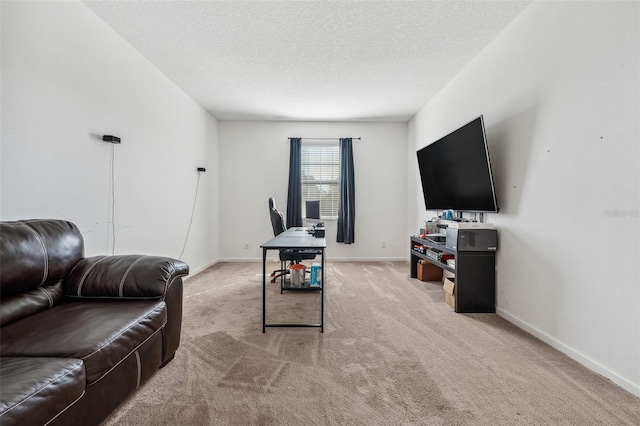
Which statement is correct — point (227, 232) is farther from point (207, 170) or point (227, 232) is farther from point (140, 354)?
point (140, 354)

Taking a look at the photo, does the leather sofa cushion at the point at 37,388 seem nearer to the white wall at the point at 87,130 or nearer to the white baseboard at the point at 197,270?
the white wall at the point at 87,130

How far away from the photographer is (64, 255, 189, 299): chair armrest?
1.66m

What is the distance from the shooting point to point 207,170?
4.93m

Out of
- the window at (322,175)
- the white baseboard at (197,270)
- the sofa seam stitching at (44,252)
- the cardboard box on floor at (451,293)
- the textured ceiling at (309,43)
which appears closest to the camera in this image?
the sofa seam stitching at (44,252)

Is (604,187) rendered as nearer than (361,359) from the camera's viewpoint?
Yes

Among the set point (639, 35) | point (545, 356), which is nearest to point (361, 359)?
point (545, 356)

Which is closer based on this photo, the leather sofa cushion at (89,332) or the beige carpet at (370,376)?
the leather sofa cushion at (89,332)

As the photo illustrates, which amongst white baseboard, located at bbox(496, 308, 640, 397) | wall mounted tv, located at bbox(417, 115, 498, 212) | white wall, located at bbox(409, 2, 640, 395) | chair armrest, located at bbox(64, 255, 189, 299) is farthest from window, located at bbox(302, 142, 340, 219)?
chair armrest, located at bbox(64, 255, 189, 299)

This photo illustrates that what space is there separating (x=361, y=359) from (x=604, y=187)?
6.16 ft

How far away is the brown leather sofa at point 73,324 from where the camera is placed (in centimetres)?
101

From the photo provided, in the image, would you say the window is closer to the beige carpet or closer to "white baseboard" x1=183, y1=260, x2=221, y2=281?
"white baseboard" x1=183, y1=260, x2=221, y2=281

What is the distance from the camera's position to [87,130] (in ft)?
7.72

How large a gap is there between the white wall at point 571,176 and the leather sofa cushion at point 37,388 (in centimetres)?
274

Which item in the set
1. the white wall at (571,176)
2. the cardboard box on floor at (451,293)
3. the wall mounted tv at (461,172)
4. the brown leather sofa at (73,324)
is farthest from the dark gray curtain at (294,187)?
the brown leather sofa at (73,324)
